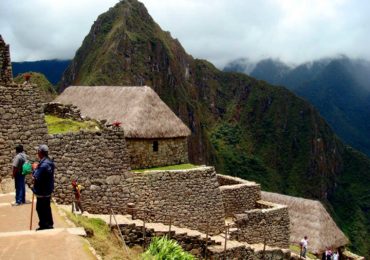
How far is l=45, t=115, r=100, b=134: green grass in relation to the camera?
46.5 feet

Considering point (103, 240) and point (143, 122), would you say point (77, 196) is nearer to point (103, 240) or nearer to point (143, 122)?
point (103, 240)

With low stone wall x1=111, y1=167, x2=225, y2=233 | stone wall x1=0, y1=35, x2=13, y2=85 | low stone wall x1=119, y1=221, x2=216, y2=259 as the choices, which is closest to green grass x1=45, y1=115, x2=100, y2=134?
stone wall x1=0, y1=35, x2=13, y2=85

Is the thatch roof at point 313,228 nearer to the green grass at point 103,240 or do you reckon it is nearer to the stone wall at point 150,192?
the stone wall at point 150,192

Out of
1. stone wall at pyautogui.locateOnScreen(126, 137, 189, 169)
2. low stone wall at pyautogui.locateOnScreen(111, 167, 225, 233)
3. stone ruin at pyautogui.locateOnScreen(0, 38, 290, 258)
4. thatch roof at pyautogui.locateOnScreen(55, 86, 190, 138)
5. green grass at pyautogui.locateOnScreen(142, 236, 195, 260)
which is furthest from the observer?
thatch roof at pyautogui.locateOnScreen(55, 86, 190, 138)

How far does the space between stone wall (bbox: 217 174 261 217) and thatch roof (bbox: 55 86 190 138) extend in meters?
4.57

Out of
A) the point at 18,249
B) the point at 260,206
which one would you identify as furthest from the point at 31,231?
the point at 260,206

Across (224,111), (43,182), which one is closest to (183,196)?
(43,182)

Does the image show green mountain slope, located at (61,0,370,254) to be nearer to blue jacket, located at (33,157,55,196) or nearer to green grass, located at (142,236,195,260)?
green grass, located at (142,236,195,260)

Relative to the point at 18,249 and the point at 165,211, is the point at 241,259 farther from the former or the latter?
the point at 18,249

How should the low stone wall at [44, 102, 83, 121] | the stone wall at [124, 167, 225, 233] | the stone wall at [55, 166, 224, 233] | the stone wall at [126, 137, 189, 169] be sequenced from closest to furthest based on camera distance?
the stone wall at [55, 166, 224, 233], the stone wall at [124, 167, 225, 233], the low stone wall at [44, 102, 83, 121], the stone wall at [126, 137, 189, 169]

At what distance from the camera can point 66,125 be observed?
1487 cm

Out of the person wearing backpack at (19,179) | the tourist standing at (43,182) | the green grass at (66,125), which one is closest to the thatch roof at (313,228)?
the green grass at (66,125)

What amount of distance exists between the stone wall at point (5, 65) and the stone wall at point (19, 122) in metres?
2.49

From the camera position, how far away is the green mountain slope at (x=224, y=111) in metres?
134
